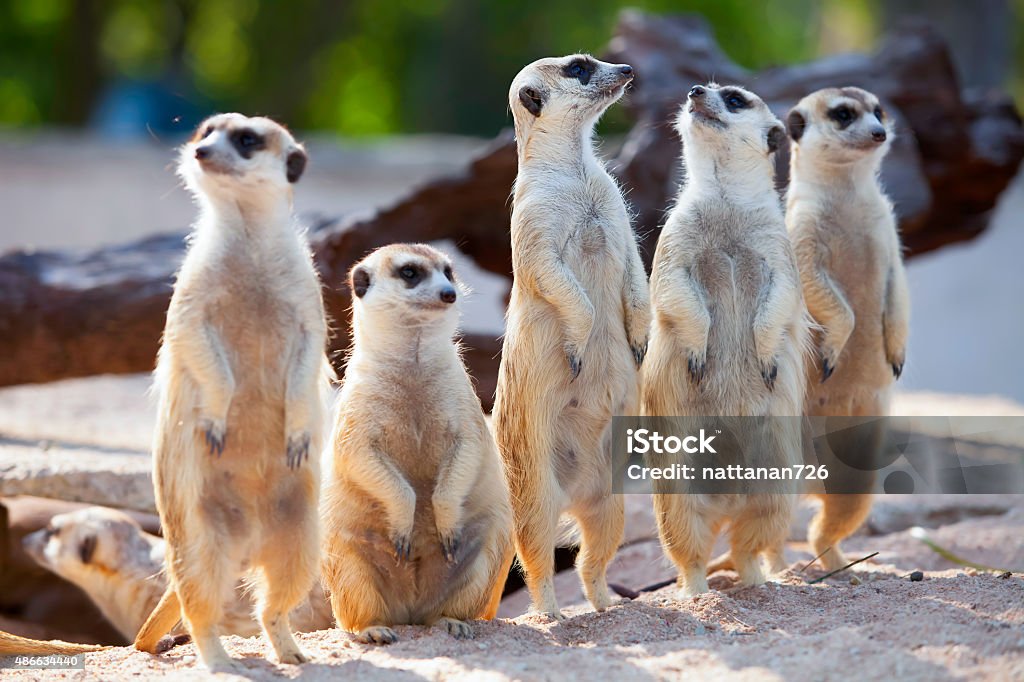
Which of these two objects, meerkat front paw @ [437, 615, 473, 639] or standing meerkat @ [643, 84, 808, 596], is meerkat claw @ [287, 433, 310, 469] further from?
standing meerkat @ [643, 84, 808, 596]

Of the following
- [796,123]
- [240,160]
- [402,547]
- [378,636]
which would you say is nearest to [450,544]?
A: [402,547]

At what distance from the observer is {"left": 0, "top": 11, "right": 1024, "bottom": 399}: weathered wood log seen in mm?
6258

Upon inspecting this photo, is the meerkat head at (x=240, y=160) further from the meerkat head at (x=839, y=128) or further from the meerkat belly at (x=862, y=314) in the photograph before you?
the meerkat belly at (x=862, y=314)

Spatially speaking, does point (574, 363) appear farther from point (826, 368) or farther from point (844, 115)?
point (844, 115)

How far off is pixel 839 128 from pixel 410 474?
83.1 inches

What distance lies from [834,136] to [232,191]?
2336mm

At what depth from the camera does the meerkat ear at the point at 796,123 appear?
15.2ft

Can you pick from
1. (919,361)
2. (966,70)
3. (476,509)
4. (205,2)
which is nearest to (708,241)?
(476,509)

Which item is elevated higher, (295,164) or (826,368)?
(295,164)

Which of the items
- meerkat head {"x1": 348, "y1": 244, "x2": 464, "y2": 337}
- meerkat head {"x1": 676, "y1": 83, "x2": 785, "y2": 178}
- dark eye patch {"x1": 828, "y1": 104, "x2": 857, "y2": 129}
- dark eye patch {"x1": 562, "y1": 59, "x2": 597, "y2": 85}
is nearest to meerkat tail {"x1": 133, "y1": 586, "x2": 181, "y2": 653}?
meerkat head {"x1": 348, "y1": 244, "x2": 464, "y2": 337}

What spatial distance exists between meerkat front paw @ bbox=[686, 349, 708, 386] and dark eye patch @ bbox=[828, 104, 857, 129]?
1.18 m

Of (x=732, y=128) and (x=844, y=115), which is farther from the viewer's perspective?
(x=844, y=115)

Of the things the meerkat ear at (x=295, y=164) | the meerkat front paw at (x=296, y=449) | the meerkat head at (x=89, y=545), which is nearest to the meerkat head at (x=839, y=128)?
the meerkat ear at (x=295, y=164)

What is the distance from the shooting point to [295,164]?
354 cm
